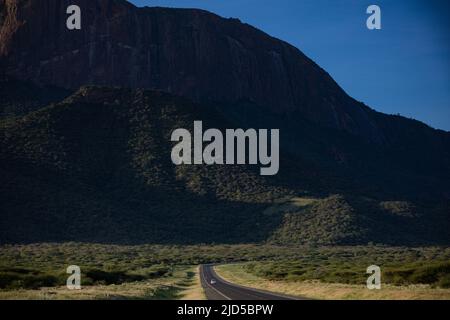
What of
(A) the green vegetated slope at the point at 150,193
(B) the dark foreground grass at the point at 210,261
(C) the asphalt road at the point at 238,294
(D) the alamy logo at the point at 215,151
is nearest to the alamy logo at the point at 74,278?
(B) the dark foreground grass at the point at 210,261

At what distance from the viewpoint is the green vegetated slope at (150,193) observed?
120688mm

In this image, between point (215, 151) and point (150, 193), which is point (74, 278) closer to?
point (150, 193)

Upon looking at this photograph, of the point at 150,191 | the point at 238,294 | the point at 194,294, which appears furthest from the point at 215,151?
the point at 238,294

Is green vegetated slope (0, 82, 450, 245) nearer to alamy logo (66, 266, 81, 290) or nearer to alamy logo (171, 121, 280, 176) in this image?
alamy logo (171, 121, 280, 176)

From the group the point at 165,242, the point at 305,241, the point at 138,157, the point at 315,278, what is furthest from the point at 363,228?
the point at 315,278

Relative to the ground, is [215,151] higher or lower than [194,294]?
higher

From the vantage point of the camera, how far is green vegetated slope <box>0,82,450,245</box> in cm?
12069

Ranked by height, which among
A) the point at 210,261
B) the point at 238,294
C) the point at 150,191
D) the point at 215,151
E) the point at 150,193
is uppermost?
the point at 215,151

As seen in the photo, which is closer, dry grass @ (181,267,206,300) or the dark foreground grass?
dry grass @ (181,267,206,300)

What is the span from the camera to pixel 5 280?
41.7 metres

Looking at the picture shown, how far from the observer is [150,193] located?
13650 cm

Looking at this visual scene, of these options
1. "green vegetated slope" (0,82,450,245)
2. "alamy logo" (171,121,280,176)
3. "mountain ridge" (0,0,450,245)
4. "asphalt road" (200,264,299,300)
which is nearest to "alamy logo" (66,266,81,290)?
"asphalt road" (200,264,299,300)

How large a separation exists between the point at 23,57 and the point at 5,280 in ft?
540
